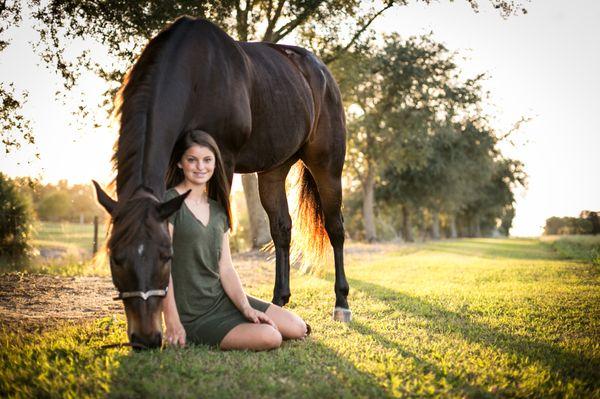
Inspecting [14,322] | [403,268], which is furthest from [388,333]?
[403,268]

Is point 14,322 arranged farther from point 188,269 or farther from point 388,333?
point 388,333

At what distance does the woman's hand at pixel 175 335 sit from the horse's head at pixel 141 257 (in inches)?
19.3

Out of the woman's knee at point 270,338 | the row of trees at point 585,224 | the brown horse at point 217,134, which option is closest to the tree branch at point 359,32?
the brown horse at point 217,134

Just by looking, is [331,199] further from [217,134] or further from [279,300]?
[217,134]

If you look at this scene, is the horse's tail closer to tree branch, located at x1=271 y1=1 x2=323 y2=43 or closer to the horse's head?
the horse's head

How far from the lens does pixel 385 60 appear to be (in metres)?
21.4

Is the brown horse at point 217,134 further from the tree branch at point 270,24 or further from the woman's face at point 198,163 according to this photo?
the tree branch at point 270,24

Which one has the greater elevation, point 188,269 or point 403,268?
point 188,269

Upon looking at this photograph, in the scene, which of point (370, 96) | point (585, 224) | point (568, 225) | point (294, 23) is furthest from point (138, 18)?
point (568, 225)

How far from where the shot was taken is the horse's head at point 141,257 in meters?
2.64

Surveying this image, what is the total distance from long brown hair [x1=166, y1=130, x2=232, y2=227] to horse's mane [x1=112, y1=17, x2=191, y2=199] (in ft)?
1.33

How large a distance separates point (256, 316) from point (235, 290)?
25 centimetres

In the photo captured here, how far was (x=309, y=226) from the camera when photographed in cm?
617

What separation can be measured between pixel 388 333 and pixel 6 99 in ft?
22.2
